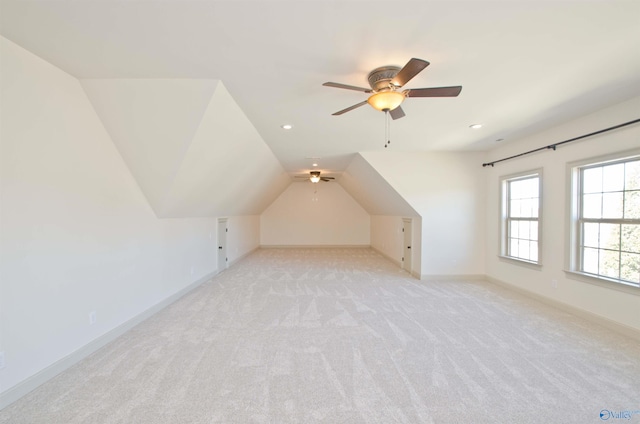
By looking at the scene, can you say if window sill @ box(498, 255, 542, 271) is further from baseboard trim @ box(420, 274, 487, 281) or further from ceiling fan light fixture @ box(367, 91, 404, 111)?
ceiling fan light fixture @ box(367, 91, 404, 111)

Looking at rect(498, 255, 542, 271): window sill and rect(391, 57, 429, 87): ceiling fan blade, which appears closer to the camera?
rect(391, 57, 429, 87): ceiling fan blade

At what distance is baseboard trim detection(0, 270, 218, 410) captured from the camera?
2047 mm

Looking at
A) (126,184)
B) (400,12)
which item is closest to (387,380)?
(400,12)

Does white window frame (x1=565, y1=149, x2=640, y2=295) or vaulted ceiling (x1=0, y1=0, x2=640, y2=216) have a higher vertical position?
vaulted ceiling (x1=0, y1=0, x2=640, y2=216)

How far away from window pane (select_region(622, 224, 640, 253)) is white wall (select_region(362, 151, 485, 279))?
96.0 inches

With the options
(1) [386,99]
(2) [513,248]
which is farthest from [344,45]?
(2) [513,248]

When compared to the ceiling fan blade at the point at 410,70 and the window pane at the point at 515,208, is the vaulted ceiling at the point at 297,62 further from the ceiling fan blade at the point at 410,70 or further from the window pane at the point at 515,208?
the window pane at the point at 515,208

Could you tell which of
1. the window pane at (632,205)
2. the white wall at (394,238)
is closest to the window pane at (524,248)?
the window pane at (632,205)

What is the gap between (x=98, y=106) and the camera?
109 inches

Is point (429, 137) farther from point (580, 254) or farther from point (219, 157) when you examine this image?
point (219, 157)

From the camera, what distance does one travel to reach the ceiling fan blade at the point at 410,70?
181 cm

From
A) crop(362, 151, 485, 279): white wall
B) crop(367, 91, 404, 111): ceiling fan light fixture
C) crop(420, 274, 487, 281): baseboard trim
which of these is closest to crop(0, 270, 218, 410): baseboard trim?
crop(367, 91, 404, 111): ceiling fan light fixture

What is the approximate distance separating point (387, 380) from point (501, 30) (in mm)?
2859

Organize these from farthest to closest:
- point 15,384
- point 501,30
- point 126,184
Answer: point 126,184
point 15,384
point 501,30
